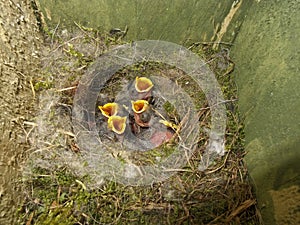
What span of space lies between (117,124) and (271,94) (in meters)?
0.64

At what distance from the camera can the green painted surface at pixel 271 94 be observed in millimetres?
1077

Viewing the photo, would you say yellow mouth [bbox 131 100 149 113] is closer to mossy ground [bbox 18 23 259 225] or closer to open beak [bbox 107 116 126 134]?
open beak [bbox 107 116 126 134]

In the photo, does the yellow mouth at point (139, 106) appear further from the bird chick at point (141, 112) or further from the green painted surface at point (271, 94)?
the green painted surface at point (271, 94)

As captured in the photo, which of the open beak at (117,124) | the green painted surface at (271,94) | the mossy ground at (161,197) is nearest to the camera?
the green painted surface at (271,94)

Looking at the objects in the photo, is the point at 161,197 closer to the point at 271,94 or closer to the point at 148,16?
the point at 271,94

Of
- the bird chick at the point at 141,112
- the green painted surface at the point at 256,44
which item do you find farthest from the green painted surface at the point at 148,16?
the bird chick at the point at 141,112

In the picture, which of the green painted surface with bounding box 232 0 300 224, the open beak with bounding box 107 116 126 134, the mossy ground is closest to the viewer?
the green painted surface with bounding box 232 0 300 224

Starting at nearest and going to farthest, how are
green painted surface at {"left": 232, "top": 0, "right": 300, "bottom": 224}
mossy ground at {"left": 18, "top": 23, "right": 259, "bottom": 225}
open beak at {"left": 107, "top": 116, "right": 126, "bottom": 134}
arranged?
green painted surface at {"left": 232, "top": 0, "right": 300, "bottom": 224} < mossy ground at {"left": 18, "top": 23, "right": 259, "bottom": 225} < open beak at {"left": 107, "top": 116, "right": 126, "bottom": 134}

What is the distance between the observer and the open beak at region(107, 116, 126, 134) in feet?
4.28

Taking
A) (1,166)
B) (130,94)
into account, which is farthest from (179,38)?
(1,166)

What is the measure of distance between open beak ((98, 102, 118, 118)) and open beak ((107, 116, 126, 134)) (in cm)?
5

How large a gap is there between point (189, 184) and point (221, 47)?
0.70m

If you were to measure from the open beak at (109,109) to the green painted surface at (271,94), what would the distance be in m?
0.58

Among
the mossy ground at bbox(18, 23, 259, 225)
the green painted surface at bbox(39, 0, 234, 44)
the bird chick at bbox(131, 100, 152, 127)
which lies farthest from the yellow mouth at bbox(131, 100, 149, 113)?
the green painted surface at bbox(39, 0, 234, 44)
